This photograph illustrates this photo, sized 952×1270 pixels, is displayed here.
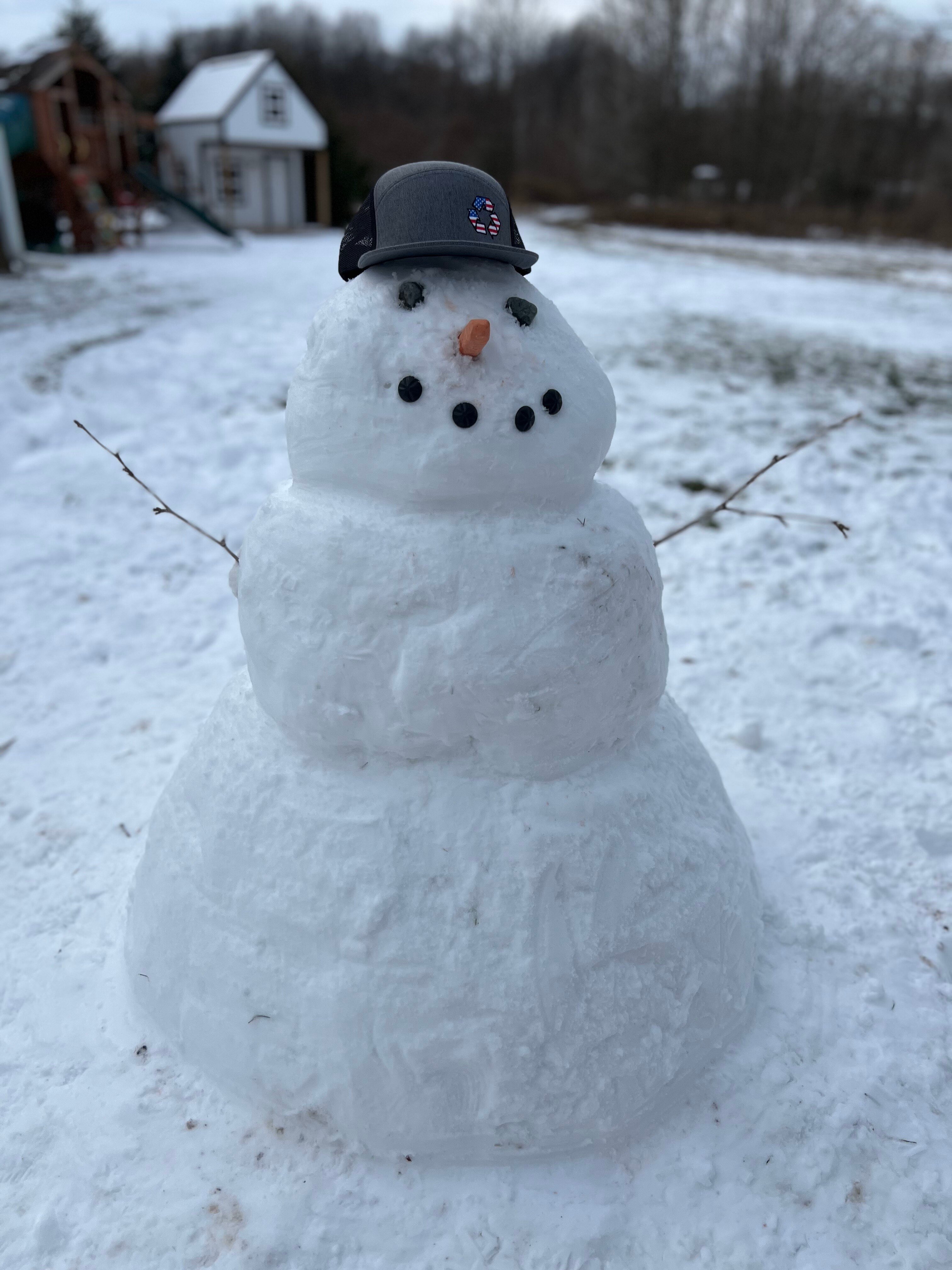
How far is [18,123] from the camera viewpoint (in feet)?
42.9

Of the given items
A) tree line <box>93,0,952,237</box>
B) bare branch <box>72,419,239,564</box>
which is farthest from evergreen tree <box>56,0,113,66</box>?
bare branch <box>72,419,239,564</box>

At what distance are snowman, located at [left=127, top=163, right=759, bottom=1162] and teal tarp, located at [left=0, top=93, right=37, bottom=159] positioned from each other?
14.7 metres

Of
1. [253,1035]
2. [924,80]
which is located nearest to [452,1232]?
[253,1035]

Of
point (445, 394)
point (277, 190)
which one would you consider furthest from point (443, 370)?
point (277, 190)

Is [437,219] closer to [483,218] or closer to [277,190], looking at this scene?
[483,218]

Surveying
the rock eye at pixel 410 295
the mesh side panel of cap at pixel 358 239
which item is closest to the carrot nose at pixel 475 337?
the rock eye at pixel 410 295

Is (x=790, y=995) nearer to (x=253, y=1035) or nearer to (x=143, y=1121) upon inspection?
(x=253, y=1035)

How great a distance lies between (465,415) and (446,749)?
0.61 metres

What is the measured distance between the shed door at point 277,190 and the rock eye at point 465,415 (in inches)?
818

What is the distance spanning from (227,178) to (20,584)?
61.8 ft

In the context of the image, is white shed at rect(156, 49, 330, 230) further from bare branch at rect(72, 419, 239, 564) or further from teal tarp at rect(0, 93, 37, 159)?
bare branch at rect(72, 419, 239, 564)

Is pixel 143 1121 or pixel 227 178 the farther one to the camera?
pixel 227 178

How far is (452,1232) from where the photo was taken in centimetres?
160

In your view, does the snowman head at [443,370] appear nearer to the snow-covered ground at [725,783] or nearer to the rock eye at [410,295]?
the rock eye at [410,295]
